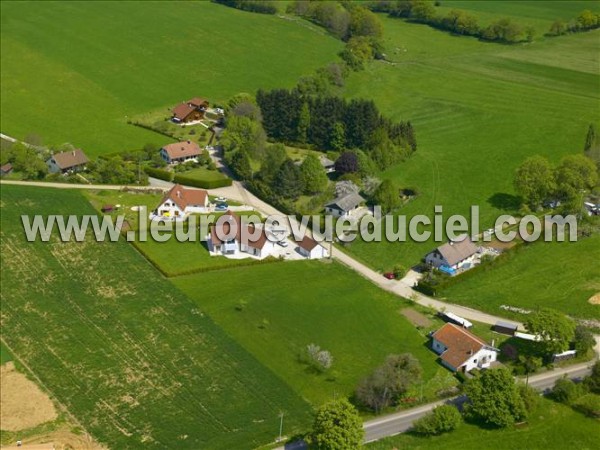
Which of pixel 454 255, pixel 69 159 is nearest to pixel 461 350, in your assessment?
pixel 454 255

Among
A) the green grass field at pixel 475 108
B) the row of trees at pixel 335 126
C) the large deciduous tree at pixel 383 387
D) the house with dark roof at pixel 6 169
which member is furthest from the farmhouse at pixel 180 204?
the large deciduous tree at pixel 383 387

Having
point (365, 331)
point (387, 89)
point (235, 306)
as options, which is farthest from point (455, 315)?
point (387, 89)

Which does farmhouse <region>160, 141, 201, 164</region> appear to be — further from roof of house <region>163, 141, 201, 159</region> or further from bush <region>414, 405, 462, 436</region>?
bush <region>414, 405, 462, 436</region>

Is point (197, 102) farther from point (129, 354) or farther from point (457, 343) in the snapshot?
point (457, 343)

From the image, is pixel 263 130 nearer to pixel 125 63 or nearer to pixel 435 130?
pixel 435 130

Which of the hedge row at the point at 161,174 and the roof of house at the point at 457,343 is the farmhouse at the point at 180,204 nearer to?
the hedge row at the point at 161,174

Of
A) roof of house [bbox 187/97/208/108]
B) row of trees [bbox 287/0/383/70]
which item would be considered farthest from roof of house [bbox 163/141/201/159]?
row of trees [bbox 287/0/383/70]
